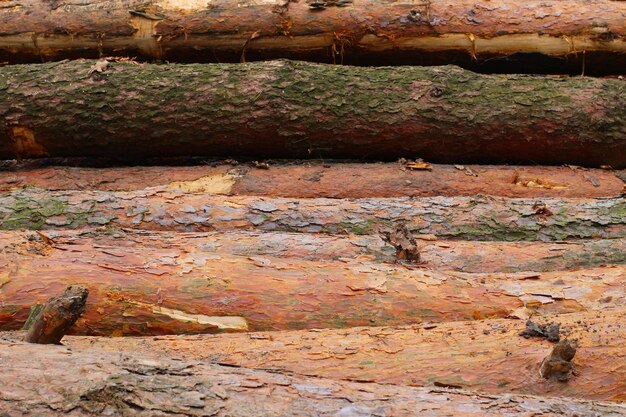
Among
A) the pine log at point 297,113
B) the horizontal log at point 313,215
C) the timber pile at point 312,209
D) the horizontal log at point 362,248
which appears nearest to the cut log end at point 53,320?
the timber pile at point 312,209

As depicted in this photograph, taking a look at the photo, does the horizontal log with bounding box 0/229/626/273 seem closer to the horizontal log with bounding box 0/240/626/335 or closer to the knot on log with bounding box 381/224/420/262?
the knot on log with bounding box 381/224/420/262

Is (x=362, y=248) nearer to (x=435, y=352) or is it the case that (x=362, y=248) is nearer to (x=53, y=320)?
(x=435, y=352)

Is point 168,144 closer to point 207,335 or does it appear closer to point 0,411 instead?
point 207,335

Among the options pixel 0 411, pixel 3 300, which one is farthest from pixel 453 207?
pixel 0 411

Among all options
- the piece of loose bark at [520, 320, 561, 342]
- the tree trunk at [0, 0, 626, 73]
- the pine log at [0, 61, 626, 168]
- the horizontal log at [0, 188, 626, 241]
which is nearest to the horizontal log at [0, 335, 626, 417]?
the piece of loose bark at [520, 320, 561, 342]

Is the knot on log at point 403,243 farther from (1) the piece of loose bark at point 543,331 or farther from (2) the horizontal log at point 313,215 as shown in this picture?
(1) the piece of loose bark at point 543,331

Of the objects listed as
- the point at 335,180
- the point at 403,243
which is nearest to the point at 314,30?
the point at 335,180
